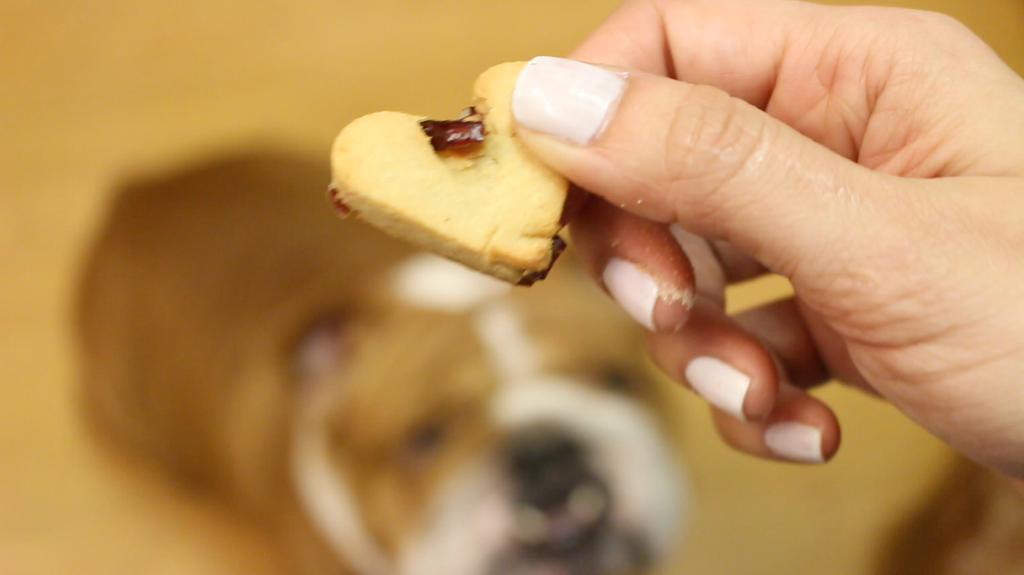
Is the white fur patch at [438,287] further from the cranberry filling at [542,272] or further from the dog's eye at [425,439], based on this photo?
the cranberry filling at [542,272]

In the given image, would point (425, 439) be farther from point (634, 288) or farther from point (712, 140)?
point (712, 140)

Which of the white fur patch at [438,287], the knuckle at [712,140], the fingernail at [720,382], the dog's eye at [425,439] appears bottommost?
the dog's eye at [425,439]

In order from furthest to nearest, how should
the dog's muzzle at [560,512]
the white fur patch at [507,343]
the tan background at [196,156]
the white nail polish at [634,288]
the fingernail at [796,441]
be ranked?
the white fur patch at [507,343]
the dog's muzzle at [560,512]
the tan background at [196,156]
the fingernail at [796,441]
the white nail polish at [634,288]

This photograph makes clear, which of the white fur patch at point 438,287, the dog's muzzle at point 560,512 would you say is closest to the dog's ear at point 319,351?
the white fur patch at point 438,287

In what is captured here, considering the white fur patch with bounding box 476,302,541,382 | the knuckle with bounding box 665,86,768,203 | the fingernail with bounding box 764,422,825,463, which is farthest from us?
the white fur patch with bounding box 476,302,541,382

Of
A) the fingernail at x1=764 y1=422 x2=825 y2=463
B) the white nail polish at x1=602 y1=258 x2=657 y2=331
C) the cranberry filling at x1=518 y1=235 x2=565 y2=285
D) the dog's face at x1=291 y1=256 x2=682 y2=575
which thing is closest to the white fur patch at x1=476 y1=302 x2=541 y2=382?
the dog's face at x1=291 y1=256 x2=682 y2=575

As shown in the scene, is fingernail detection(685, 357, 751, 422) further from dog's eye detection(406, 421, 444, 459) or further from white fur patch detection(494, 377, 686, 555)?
dog's eye detection(406, 421, 444, 459)

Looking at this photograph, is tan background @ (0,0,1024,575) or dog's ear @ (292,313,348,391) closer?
tan background @ (0,0,1024,575)
